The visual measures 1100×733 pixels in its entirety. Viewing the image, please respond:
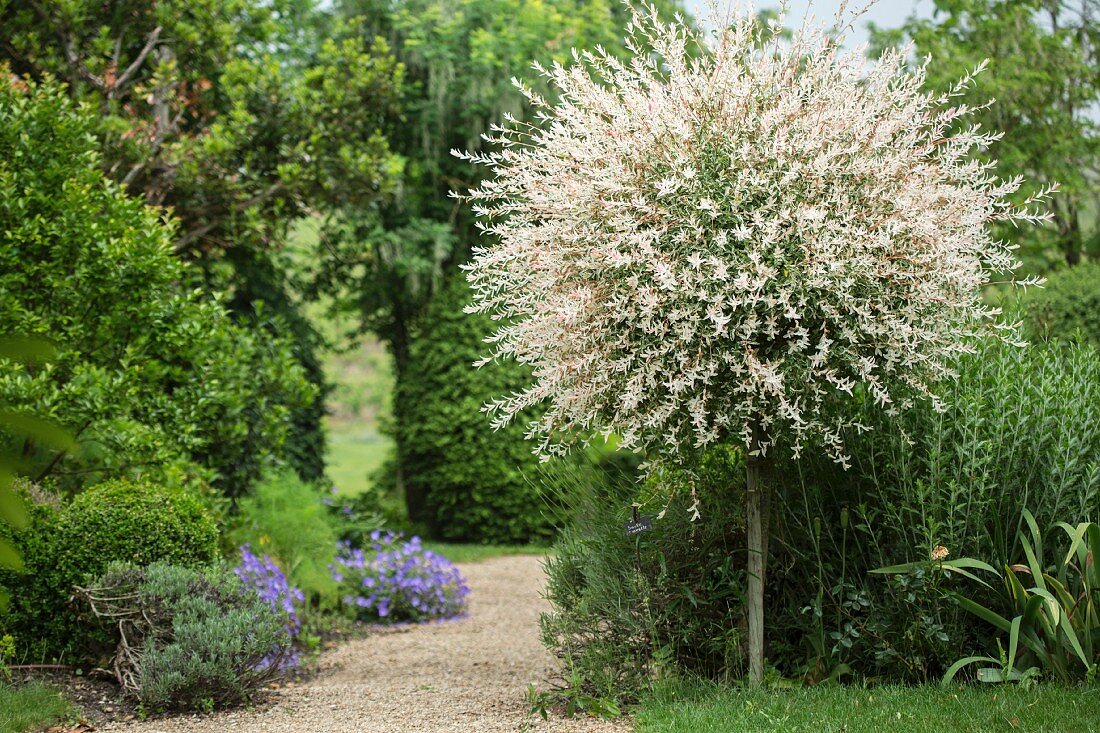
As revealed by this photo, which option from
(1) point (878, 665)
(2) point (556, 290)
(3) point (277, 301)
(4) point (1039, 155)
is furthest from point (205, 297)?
(4) point (1039, 155)

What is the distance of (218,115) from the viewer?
922cm

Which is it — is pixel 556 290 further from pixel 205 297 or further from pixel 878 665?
pixel 205 297

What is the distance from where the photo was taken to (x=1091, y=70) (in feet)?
39.9

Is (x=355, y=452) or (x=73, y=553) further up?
(x=355, y=452)

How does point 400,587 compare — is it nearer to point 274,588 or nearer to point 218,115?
point 274,588

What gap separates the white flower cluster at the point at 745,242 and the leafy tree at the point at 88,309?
10.4ft

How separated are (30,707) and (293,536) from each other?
3290 millimetres

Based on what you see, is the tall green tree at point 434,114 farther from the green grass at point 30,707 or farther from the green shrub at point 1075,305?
the green grass at point 30,707

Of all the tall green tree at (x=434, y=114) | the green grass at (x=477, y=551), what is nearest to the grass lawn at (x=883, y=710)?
the green grass at (x=477, y=551)

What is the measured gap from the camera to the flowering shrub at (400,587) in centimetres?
806

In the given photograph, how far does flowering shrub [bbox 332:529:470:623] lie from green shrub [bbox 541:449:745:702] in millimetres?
3220

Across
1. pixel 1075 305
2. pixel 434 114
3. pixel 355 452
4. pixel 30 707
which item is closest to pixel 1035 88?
pixel 1075 305

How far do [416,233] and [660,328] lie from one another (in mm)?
7944

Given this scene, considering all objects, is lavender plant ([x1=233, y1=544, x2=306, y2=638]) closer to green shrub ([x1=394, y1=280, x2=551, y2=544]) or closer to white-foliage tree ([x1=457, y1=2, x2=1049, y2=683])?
white-foliage tree ([x1=457, y1=2, x2=1049, y2=683])
